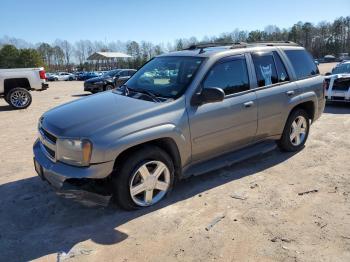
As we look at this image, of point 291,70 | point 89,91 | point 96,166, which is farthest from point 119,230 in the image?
point 89,91

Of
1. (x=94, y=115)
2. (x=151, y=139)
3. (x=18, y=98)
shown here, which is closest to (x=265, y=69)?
(x=151, y=139)

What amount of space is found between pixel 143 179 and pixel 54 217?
3.73 feet

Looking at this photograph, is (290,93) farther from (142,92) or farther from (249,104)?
(142,92)

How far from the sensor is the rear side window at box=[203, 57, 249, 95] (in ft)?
16.0

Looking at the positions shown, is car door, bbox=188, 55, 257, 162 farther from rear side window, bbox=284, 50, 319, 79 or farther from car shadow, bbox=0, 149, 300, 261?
rear side window, bbox=284, 50, 319, 79

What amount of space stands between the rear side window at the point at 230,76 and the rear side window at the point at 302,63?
4.37 feet

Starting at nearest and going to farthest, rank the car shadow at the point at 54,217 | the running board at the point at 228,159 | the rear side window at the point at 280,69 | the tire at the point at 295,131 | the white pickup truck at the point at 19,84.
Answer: the car shadow at the point at 54,217, the running board at the point at 228,159, the rear side window at the point at 280,69, the tire at the point at 295,131, the white pickup truck at the point at 19,84

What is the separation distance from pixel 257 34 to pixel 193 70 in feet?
295

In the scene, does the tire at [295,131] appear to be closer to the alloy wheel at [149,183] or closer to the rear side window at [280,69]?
the rear side window at [280,69]

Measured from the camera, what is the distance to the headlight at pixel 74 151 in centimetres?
388

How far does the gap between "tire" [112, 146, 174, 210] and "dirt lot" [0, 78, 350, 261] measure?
15 centimetres

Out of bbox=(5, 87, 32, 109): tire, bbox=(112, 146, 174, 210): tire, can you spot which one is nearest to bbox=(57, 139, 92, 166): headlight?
bbox=(112, 146, 174, 210): tire

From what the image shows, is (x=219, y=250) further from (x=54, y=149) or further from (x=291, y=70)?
(x=291, y=70)

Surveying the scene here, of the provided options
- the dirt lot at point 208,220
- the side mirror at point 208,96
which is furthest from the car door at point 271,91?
the side mirror at point 208,96
